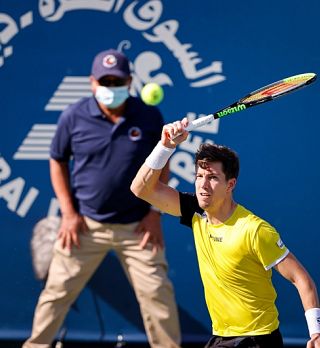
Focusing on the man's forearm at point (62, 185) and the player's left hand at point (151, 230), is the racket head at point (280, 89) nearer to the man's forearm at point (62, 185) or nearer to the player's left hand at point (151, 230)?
the player's left hand at point (151, 230)

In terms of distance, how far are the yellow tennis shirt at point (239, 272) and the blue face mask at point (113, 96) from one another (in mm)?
1400

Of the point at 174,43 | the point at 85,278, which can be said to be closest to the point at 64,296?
the point at 85,278

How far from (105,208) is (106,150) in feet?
1.08

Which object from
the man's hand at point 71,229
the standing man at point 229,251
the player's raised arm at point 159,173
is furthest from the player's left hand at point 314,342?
the man's hand at point 71,229

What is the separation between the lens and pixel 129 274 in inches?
237

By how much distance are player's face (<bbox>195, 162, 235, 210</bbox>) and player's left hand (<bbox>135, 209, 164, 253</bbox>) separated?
147 cm

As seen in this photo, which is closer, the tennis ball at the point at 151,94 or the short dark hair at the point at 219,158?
the short dark hair at the point at 219,158

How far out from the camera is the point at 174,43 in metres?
6.11

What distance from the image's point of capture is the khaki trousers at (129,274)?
593 cm

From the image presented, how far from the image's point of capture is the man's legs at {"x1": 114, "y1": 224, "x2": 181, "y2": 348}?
5.92 meters

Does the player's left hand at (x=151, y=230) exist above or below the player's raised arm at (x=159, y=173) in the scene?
below

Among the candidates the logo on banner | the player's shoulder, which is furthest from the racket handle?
the logo on banner

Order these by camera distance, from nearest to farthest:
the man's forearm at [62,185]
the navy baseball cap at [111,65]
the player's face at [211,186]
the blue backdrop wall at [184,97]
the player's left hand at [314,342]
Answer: the player's left hand at [314,342]
the player's face at [211,186]
the navy baseball cap at [111,65]
the man's forearm at [62,185]
the blue backdrop wall at [184,97]

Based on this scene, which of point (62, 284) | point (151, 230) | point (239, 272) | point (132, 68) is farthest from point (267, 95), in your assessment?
point (62, 284)
